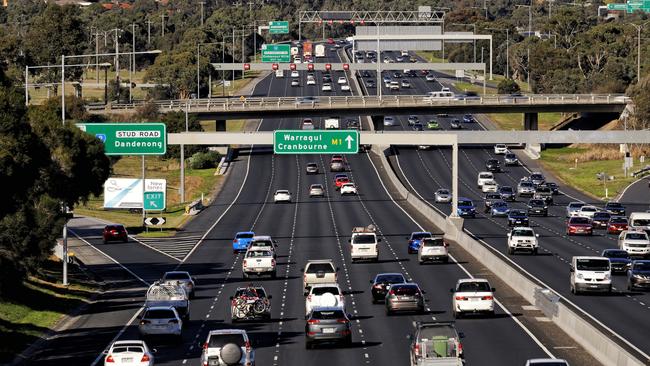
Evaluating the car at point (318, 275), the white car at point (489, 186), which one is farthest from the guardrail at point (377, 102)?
the car at point (318, 275)

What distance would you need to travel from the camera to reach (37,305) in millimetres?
59906

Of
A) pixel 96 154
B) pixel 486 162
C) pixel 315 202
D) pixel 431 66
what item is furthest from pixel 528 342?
pixel 431 66

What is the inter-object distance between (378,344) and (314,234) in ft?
167

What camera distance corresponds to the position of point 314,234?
98.4 meters

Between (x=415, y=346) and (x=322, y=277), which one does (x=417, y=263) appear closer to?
(x=322, y=277)

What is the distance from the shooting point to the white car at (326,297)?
51.5 metres

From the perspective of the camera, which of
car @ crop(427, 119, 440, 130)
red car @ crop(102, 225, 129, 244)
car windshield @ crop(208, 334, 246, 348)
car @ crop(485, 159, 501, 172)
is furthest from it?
car @ crop(427, 119, 440, 130)

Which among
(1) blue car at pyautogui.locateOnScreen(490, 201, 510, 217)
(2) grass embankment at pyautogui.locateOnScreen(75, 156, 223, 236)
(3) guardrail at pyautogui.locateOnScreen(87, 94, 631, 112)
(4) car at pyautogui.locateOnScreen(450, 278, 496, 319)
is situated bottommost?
(2) grass embankment at pyautogui.locateOnScreen(75, 156, 223, 236)

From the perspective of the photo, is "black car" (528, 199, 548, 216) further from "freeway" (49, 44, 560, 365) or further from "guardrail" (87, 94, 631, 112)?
"guardrail" (87, 94, 631, 112)

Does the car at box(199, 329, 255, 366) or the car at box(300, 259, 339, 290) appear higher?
the car at box(199, 329, 255, 366)

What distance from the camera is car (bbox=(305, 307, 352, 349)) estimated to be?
46625 mm

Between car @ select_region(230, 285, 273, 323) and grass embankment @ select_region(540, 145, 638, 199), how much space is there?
7808 centimetres

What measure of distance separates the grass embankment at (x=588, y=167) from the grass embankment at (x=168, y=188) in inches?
1386

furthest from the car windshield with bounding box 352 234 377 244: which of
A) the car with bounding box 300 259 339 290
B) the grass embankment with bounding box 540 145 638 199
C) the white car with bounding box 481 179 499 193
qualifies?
the grass embankment with bounding box 540 145 638 199
